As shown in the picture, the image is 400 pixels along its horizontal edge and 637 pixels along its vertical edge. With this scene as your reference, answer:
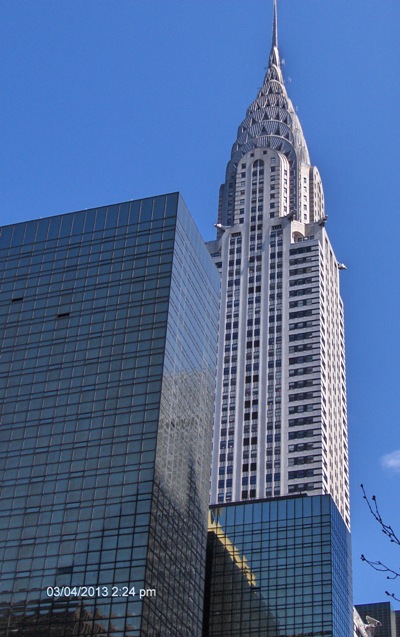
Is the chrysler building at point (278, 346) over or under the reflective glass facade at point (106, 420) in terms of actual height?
over

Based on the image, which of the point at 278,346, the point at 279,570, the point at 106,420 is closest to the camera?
the point at 106,420

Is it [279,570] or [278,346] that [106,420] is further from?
[278,346]

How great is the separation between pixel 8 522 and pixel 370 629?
101 m

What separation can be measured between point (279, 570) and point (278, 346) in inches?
2160

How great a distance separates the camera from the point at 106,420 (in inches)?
4124

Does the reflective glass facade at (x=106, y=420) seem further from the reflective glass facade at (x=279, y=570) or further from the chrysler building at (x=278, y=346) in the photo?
the chrysler building at (x=278, y=346)

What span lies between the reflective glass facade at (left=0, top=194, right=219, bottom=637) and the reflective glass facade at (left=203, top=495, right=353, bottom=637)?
16.0 m

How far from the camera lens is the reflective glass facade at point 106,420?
9481cm

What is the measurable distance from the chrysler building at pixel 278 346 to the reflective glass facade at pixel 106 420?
135 ft

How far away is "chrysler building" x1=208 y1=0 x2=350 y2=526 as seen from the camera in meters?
161

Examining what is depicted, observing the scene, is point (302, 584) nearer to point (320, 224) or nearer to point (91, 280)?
point (91, 280)
